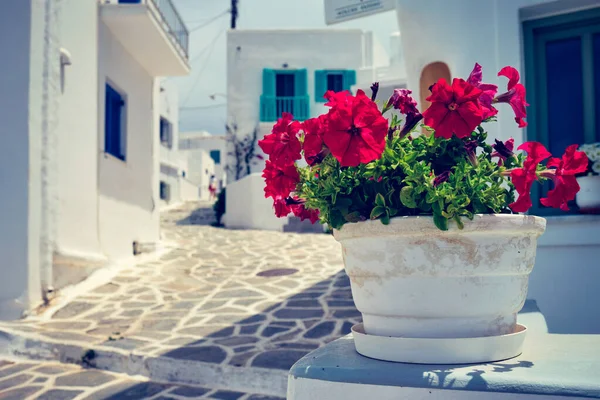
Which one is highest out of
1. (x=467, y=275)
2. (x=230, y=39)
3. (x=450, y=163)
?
(x=230, y=39)

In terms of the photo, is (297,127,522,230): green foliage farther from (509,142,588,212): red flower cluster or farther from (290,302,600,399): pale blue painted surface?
(290,302,600,399): pale blue painted surface

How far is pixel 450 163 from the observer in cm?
173

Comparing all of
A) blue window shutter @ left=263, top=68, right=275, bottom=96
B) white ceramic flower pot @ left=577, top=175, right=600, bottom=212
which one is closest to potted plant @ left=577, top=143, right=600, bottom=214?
white ceramic flower pot @ left=577, top=175, right=600, bottom=212

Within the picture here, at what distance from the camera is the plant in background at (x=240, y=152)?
2095 cm

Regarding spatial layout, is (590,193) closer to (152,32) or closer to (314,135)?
(314,135)

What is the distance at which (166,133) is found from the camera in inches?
1168

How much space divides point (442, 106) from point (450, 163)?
23cm

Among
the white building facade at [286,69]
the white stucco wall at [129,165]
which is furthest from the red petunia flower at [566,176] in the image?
the white building facade at [286,69]

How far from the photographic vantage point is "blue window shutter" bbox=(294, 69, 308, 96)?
68.3 ft

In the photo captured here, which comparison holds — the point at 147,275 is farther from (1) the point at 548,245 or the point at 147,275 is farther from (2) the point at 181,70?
(1) the point at 548,245

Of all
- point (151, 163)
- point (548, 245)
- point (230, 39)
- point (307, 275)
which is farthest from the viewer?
point (230, 39)

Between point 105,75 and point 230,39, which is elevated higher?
point 230,39

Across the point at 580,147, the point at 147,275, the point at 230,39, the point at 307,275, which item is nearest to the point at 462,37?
the point at 580,147

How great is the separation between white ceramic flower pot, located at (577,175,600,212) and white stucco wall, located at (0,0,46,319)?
592cm
